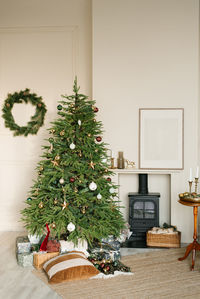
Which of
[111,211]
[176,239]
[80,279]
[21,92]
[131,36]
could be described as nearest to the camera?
[80,279]

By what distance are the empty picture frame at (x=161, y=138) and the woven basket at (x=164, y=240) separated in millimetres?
905

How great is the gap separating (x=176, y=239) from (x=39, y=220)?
1785mm

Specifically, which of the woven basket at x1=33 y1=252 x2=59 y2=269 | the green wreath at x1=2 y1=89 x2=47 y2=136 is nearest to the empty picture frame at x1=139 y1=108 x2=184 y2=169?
the green wreath at x1=2 y1=89 x2=47 y2=136

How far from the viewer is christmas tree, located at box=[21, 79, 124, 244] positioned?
→ 3.80 m

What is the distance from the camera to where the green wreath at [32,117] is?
209 inches

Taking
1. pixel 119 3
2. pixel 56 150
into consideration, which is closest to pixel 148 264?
pixel 56 150

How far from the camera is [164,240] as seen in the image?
4.40 m

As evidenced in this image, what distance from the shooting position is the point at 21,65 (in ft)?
17.6

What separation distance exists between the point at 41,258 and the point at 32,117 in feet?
7.84

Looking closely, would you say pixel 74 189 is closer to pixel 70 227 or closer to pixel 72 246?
pixel 70 227

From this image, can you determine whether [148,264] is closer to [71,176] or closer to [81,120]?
[71,176]

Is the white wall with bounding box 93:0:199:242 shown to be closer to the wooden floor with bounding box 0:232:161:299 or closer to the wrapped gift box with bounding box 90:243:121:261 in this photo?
the wrapped gift box with bounding box 90:243:121:261

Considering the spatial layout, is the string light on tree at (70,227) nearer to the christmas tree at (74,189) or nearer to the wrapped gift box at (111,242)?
the christmas tree at (74,189)

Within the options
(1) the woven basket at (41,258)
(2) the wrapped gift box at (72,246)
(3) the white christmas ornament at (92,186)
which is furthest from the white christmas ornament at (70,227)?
(3) the white christmas ornament at (92,186)
